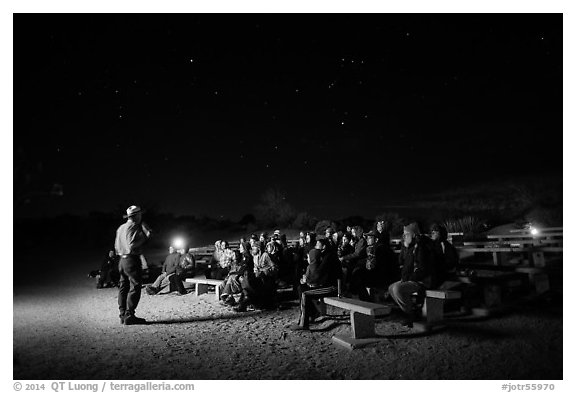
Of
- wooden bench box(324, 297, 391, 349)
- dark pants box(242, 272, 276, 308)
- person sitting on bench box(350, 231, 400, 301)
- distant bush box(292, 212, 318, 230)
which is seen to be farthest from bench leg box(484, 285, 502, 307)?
distant bush box(292, 212, 318, 230)

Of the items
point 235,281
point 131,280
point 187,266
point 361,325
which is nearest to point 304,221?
point 187,266

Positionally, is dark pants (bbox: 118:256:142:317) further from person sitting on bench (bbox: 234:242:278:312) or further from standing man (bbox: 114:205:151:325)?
person sitting on bench (bbox: 234:242:278:312)

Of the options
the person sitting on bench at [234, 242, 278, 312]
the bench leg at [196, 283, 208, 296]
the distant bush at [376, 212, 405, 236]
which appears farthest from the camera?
the distant bush at [376, 212, 405, 236]

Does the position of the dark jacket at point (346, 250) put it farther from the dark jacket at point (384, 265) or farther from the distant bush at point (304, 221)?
the distant bush at point (304, 221)

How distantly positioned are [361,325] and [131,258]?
371 cm

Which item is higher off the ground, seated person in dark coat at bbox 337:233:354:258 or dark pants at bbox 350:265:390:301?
seated person in dark coat at bbox 337:233:354:258

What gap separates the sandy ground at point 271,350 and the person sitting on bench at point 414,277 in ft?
1.14

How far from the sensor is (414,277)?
5.45m

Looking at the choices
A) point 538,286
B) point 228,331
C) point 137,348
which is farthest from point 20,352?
point 538,286

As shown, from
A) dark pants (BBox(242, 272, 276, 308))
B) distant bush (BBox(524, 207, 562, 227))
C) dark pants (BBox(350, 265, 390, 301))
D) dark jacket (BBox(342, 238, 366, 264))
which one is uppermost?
distant bush (BBox(524, 207, 562, 227))

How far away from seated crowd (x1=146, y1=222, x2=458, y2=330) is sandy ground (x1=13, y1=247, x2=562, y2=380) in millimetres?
469

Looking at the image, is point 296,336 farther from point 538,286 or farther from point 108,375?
point 538,286

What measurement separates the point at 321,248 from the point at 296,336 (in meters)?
1.65

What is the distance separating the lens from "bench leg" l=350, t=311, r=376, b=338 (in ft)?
15.7
